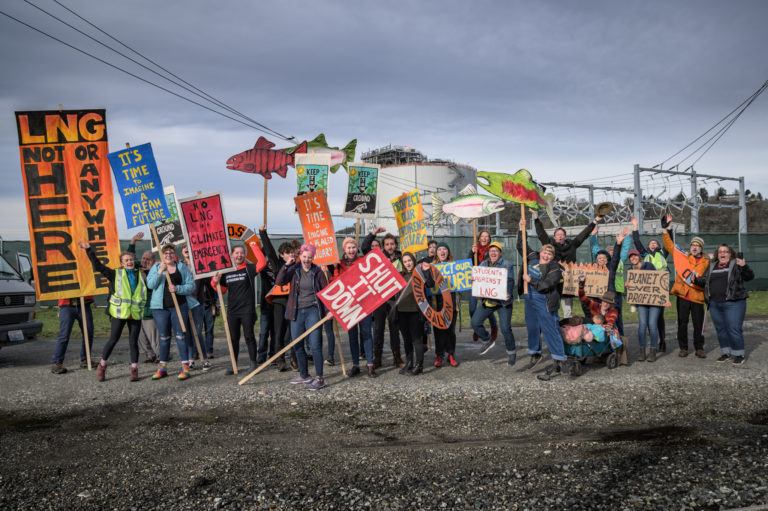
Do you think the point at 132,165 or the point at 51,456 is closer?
the point at 51,456

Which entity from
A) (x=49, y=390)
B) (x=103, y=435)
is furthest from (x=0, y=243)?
(x=103, y=435)

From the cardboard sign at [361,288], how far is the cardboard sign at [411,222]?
2.63 metres

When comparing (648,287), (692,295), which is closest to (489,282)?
(648,287)

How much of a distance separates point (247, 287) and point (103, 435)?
10.6ft

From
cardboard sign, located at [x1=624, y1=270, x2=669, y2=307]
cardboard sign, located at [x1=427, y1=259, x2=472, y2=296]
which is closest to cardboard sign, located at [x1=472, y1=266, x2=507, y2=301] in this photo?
cardboard sign, located at [x1=427, y1=259, x2=472, y2=296]

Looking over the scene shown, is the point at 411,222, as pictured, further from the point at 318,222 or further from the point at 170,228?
the point at 170,228

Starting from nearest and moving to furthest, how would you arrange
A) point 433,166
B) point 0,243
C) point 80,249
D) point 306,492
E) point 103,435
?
point 306,492
point 103,435
point 80,249
point 0,243
point 433,166

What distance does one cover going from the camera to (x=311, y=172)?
31.2ft

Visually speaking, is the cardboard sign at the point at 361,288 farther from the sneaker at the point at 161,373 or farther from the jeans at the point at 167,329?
the sneaker at the point at 161,373

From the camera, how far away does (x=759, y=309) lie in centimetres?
1691

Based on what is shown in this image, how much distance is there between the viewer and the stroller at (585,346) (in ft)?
25.9

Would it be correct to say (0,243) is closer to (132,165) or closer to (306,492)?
(132,165)

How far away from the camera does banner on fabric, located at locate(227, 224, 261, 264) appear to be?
992 cm

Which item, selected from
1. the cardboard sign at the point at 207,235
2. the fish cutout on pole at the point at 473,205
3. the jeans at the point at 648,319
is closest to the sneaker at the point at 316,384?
the cardboard sign at the point at 207,235
